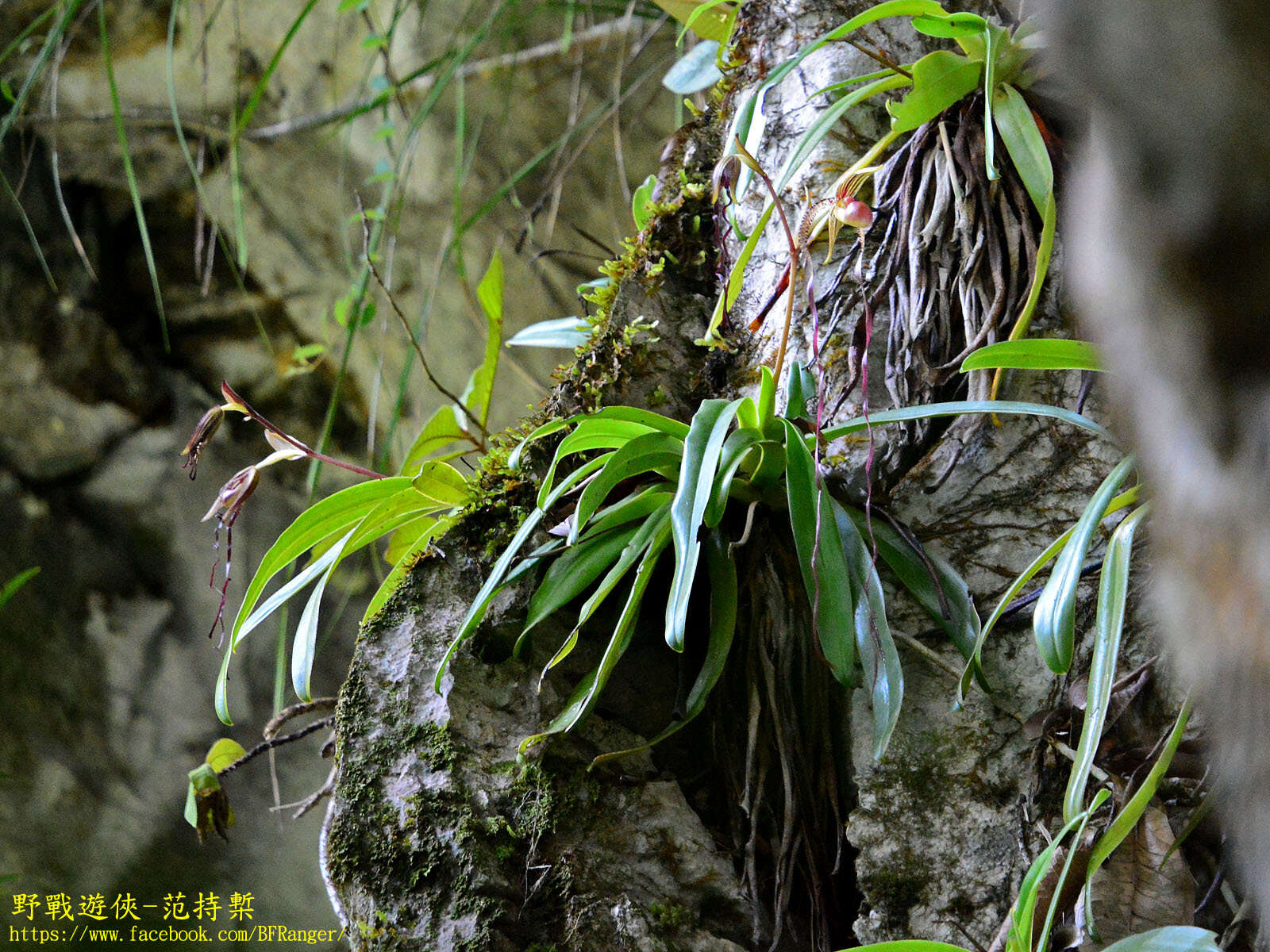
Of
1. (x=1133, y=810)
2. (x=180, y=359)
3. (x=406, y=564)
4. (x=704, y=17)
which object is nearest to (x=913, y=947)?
(x=1133, y=810)

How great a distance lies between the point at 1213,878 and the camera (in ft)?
2.68

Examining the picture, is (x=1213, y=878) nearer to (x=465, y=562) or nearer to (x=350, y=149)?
(x=465, y=562)

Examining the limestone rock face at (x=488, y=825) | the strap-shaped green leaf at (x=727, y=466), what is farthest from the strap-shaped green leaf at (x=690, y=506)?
the limestone rock face at (x=488, y=825)

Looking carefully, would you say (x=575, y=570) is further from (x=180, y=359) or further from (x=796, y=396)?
(x=180, y=359)

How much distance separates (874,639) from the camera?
92 centimetres

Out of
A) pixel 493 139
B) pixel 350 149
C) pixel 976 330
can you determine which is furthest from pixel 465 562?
pixel 350 149

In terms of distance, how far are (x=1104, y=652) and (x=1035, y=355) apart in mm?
299

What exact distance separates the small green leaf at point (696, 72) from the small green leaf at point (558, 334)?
45cm

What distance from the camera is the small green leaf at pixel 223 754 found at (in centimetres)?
130

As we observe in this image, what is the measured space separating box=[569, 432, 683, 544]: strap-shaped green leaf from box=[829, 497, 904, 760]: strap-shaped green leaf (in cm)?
18

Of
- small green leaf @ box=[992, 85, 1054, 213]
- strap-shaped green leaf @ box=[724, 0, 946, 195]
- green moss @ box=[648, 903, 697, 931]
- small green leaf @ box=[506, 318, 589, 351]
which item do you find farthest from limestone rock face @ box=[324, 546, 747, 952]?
small green leaf @ box=[992, 85, 1054, 213]

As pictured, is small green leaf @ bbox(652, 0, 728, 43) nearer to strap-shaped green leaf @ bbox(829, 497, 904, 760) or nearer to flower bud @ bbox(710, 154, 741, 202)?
flower bud @ bbox(710, 154, 741, 202)

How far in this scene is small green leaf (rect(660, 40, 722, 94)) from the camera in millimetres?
1562

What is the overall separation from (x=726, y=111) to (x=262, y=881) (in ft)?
10.3
